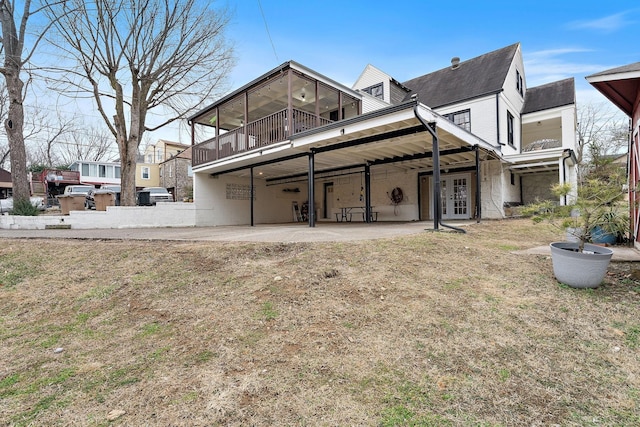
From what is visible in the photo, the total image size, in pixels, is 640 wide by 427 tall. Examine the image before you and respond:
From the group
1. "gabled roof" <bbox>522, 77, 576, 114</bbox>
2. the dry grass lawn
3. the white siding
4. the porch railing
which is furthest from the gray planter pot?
"gabled roof" <bbox>522, 77, 576, 114</bbox>

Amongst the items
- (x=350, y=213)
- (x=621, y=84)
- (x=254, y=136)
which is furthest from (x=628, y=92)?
(x=350, y=213)

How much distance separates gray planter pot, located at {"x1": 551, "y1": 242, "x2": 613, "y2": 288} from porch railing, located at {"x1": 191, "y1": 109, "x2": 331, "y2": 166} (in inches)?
297

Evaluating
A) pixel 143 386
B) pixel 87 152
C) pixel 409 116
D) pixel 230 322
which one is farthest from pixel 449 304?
pixel 87 152

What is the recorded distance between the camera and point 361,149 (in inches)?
370

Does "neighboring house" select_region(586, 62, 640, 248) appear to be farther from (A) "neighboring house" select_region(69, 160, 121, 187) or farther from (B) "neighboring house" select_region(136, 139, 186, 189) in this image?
(A) "neighboring house" select_region(69, 160, 121, 187)

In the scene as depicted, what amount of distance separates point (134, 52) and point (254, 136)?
22.9 ft

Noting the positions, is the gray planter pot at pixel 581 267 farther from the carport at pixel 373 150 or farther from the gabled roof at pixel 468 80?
the gabled roof at pixel 468 80

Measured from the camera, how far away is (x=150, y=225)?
38.4 ft

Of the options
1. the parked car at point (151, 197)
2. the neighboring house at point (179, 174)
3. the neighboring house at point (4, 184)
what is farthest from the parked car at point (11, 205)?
the neighboring house at point (4, 184)

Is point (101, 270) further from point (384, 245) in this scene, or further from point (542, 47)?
point (542, 47)

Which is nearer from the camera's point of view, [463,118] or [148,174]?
[463,118]

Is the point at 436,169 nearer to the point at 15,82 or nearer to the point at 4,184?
the point at 15,82

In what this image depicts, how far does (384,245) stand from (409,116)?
3.17 meters

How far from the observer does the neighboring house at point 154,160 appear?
104 feet
